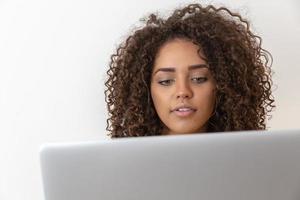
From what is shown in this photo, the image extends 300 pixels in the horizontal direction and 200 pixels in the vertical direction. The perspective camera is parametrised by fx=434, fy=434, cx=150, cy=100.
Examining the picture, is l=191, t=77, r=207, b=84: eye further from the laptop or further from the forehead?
the laptop

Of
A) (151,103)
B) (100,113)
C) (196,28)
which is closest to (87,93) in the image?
(100,113)

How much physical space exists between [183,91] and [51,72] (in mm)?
630

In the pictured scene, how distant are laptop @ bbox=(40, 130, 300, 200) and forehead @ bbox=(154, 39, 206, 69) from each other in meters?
0.55

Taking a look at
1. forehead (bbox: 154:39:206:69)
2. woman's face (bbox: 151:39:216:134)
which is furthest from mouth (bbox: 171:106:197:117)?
forehead (bbox: 154:39:206:69)

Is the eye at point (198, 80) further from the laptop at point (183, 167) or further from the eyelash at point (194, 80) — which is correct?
the laptop at point (183, 167)

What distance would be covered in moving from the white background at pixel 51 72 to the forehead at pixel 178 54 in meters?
0.36

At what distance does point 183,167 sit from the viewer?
593mm

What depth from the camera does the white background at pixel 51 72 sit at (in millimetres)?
1534

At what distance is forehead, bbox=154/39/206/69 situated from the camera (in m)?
1.13

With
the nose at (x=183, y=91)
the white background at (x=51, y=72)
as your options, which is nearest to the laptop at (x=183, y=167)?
the nose at (x=183, y=91)

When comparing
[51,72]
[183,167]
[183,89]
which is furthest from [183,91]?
[51,72]

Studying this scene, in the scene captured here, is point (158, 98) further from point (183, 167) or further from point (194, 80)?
point (183, 167)

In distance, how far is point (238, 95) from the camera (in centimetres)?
122

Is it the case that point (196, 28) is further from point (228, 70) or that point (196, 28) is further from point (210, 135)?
Answer: point (210, 135)
